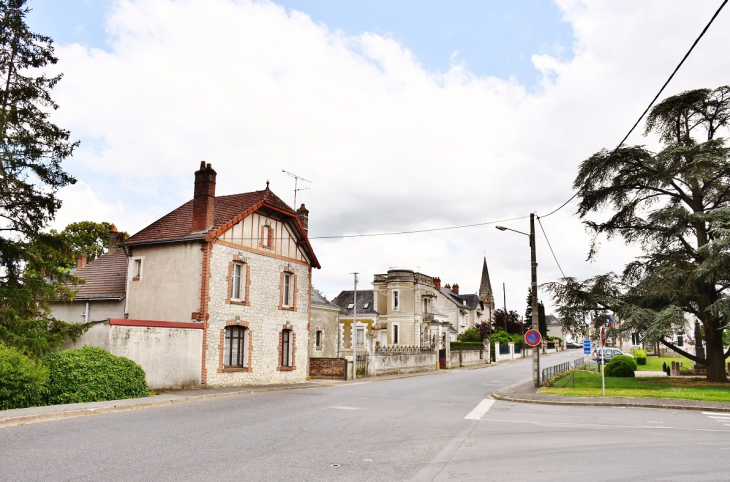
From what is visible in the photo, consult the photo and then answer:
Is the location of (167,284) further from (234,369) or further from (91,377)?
(91,377)

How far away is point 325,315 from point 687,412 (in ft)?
90.9

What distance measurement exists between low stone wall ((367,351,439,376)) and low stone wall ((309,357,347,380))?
3.41m

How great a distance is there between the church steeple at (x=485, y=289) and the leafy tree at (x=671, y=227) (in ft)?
222

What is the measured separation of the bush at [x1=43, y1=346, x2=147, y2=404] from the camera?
618 inches

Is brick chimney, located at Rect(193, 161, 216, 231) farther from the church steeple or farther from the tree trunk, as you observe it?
the church steeple

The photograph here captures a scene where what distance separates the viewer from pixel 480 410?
1669cm

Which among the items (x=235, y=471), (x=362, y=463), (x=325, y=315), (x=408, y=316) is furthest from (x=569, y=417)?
(x=408, y=316)

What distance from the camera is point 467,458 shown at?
9.04m

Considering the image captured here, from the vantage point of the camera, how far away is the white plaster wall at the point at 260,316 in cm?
2302

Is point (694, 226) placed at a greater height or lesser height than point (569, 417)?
greater

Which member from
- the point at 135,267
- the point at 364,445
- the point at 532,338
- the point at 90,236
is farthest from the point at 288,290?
the point at 90,236

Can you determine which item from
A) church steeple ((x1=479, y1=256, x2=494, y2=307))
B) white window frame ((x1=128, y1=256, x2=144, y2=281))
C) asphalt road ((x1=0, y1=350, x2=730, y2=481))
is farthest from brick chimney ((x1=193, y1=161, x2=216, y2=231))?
church steeple ((x1=479, y1=256, x2=494, y2=307))

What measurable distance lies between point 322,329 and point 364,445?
31.7 metres

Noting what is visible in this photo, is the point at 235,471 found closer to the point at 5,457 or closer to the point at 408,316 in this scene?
the point at 5,457
